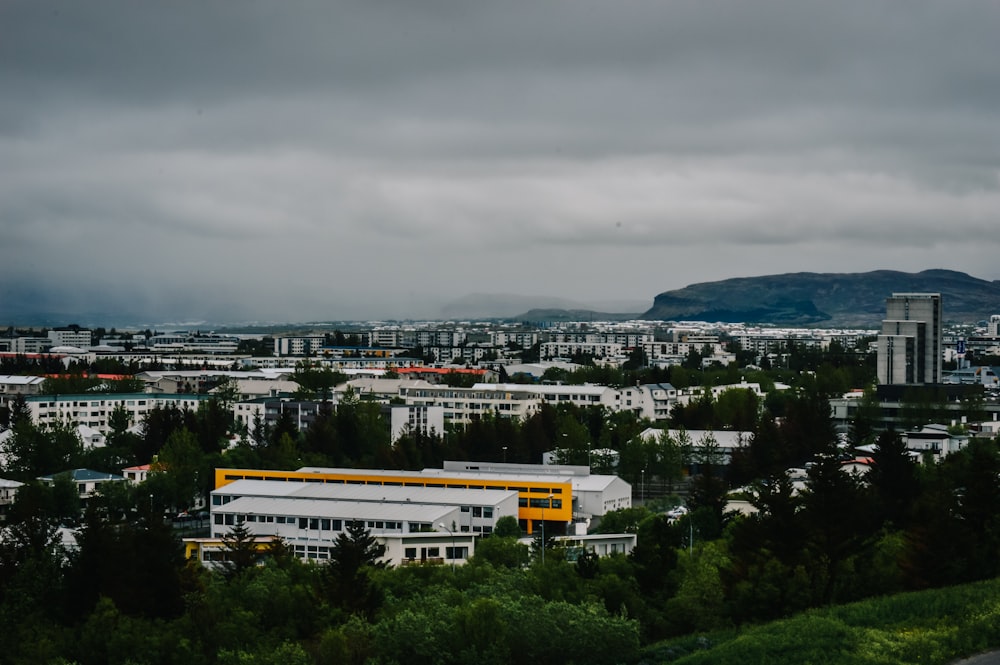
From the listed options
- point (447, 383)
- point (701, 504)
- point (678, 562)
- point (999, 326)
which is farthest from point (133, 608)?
point (999, 326)

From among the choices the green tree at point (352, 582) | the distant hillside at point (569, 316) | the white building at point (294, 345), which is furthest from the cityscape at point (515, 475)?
Result: the distant hillside at point (569, 316)

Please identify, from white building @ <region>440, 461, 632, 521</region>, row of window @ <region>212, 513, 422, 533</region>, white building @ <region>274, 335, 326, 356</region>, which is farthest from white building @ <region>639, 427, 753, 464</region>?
A: white building @ <region>274, 335, 326, 356</region>

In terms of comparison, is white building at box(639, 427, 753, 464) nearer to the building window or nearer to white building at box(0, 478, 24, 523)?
the building window

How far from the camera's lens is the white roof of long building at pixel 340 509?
1528 centimetres

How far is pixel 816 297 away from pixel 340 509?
5252 inches

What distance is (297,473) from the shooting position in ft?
60.5

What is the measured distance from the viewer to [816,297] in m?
143

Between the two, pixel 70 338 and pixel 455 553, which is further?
pixel 70 338

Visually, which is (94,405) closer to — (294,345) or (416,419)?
(416,419)

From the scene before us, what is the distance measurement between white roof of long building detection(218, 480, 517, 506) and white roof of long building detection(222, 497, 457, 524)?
26cm

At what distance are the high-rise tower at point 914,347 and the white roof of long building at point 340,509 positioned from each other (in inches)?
812

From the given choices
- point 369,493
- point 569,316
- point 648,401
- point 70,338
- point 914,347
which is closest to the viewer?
point 369,493

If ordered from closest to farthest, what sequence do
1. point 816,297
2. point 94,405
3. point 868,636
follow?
point 868,636
point 94,405
point 816,297

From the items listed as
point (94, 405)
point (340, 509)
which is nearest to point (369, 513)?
point (340, 509)
